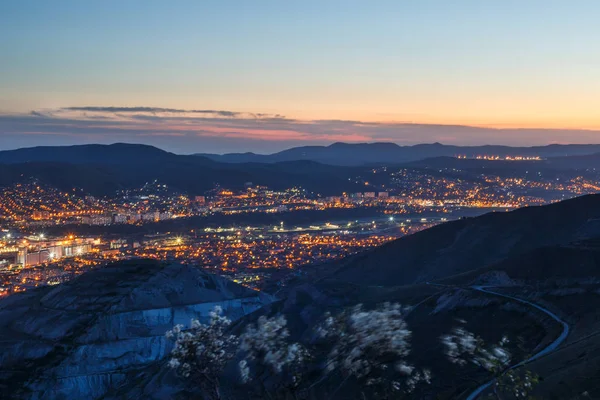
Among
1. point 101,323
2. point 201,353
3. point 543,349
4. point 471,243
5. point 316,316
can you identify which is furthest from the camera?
point 471,243

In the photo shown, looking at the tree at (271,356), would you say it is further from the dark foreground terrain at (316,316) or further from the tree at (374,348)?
the tree at (374,348)

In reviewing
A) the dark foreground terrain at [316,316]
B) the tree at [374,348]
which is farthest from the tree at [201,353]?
the tree at [374,348]

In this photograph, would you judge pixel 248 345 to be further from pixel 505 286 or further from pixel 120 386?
pixel 505 286

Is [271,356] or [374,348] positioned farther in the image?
[271,356]

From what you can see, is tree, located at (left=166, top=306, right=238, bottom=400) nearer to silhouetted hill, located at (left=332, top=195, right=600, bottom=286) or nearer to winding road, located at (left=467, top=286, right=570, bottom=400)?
winding road, located at (left=467, top=286, right=570, bottom=400)

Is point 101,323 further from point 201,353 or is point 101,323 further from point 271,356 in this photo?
point 201,353

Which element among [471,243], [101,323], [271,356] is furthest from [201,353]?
[471,243]

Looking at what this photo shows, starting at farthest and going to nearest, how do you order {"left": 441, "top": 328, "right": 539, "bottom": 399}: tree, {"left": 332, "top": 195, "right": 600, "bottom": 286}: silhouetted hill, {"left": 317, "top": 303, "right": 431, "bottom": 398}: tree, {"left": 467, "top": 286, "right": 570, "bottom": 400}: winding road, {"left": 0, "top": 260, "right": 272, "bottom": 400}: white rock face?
{"left": 332, "top": 195, "right": 600, "bottom": 286}: silhouetted hill → {"left": 0, "top": 260, "right": 272, "bottom": 400}: white rock face → {"left": 441, "top": 328, "right": 539, "bottom": 399}: tree → {"left": 317, "top": 303, "right": 431, "bottom": 398}: tree → {"left": 467, "top": 286, "right": 570, "bottom": 400}: winding road

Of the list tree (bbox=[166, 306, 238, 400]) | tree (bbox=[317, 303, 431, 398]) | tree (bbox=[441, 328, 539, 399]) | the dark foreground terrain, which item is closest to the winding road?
the dark foreground terrain

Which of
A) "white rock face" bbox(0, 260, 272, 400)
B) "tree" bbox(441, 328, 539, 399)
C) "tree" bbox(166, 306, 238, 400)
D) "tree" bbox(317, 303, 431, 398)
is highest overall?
"tree" bbox(166, 306, 238, 400)

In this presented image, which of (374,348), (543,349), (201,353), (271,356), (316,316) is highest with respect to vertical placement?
(201,353)
